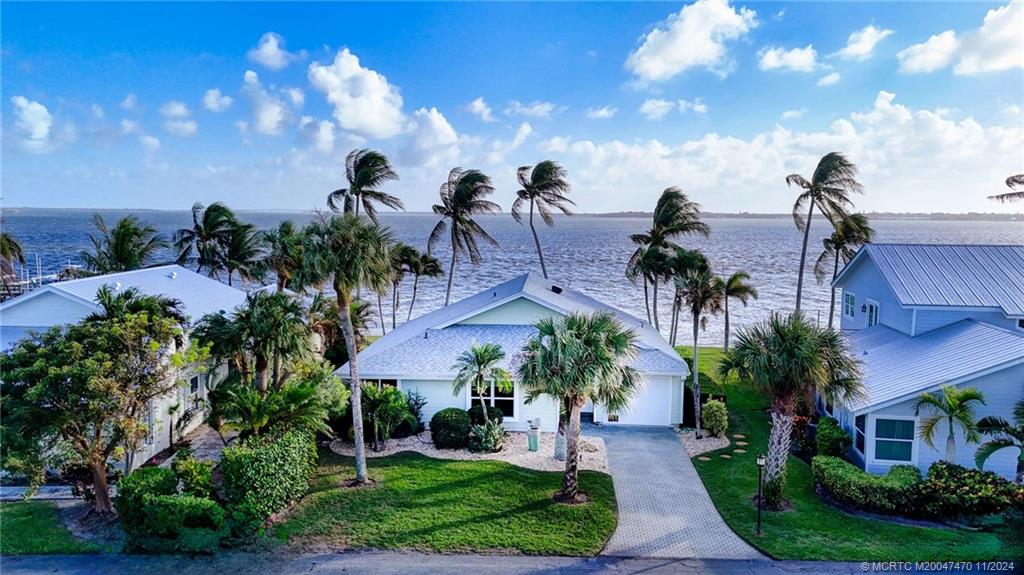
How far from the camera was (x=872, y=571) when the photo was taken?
11891 mm

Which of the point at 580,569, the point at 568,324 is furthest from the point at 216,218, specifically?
the point at 580,569

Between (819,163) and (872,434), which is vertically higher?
(819,163)

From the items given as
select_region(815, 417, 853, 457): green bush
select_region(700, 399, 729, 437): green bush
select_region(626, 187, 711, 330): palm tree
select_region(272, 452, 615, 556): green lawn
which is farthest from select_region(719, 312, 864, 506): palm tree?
select_region(626, 187, 711, 330): palm tree

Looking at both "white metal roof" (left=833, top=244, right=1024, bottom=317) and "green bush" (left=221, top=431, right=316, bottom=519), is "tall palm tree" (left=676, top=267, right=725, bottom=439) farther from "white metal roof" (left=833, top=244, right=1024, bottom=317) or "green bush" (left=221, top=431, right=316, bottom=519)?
"green bush" (left=221, top=431, right=316, bottom=519)

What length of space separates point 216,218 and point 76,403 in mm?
25438

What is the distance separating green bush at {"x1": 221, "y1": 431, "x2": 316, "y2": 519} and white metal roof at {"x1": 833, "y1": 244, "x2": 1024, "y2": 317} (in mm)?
20720

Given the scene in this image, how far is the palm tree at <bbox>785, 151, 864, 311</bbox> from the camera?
29.6 metres

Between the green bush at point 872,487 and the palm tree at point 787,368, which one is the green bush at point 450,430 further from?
the green bush at point 872,487

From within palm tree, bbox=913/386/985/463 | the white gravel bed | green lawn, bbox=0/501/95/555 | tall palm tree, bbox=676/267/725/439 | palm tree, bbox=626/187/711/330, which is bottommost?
green lawn, bbox=0/501/95/555

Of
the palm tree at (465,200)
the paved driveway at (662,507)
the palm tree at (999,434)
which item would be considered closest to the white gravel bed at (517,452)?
the paved driveway at (662,507)

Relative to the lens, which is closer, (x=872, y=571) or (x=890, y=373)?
(x=872, y=571)

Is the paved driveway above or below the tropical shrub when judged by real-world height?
below

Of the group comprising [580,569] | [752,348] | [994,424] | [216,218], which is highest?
[216,218]

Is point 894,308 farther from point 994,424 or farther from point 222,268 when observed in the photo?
point 222,268
